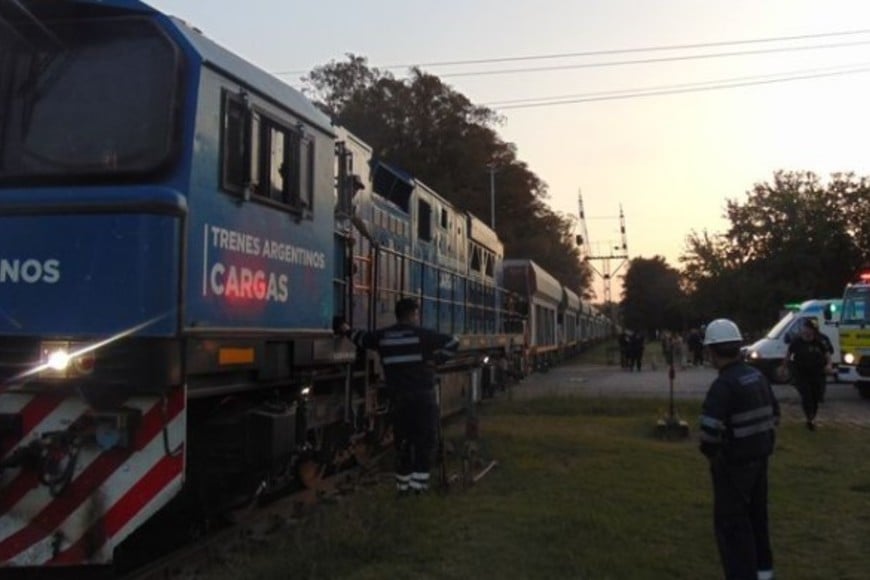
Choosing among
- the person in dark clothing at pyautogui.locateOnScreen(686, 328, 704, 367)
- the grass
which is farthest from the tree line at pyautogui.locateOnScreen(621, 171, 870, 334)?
the grass

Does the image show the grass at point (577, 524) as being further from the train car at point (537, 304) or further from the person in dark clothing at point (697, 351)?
the person in dark clothing at point (697, 351)

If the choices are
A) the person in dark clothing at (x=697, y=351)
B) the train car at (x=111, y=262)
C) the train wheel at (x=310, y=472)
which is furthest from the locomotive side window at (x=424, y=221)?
the person in dark clothing at (x=697, y=351)

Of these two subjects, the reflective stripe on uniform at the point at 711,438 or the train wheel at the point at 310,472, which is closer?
the reflective stripe on uniform at the point at 711,438

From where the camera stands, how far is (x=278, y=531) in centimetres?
816

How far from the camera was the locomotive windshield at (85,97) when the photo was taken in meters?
6.30

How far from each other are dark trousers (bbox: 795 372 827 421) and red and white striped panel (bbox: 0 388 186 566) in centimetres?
1241

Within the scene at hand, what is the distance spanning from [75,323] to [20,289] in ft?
1.40

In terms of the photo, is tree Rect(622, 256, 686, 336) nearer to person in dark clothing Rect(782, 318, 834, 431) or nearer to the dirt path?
the dirt path

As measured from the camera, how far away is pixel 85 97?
6.42 metres

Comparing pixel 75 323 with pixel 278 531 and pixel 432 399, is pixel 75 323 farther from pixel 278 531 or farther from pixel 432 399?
pixel 432 399

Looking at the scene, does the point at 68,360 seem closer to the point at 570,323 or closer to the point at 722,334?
the point at 722,334

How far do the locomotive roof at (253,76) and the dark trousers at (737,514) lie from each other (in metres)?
4.15

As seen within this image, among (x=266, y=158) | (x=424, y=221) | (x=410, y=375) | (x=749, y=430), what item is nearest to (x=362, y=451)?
(x=410, y=375)

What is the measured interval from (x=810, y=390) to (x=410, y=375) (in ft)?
29.6
